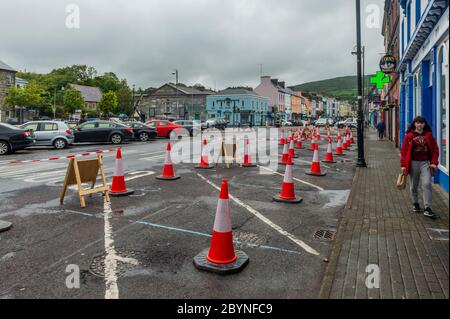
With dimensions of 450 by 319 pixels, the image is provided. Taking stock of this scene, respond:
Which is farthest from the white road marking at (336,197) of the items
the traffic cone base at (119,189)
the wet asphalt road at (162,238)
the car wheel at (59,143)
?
the car wheel at (59,143)

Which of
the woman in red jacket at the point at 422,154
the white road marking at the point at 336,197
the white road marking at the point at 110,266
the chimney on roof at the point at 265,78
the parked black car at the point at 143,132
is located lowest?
the white road marking at the point at 110,266

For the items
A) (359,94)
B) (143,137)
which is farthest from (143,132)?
(359,94)

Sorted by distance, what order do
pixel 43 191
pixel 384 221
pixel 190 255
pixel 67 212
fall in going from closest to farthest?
pixel 190 255 < pixel 384 221 < pixel 67 212 < pixel 43 191

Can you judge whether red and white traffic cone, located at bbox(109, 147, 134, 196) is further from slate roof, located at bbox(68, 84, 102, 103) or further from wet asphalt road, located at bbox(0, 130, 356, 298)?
slate roof, located at bbox(68, 84, 102, 103)

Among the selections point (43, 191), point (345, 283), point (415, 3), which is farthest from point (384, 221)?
point (415, 3)

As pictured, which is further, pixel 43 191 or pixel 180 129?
pixel 180 129

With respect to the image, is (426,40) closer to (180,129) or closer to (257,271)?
(257,271)

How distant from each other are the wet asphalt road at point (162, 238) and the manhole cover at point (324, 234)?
0.37 ft

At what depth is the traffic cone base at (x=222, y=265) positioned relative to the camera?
430 centimetres

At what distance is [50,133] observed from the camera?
20406 millimetres

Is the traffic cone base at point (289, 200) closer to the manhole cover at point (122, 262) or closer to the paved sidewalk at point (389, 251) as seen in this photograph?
the paved sidewalk at point (389, 251)

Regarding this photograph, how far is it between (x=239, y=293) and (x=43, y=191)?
22.0ft

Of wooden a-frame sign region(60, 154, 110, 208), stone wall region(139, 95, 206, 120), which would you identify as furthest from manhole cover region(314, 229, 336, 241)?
stone wall region(139, 95, 206, 120)

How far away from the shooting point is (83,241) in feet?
17.5
